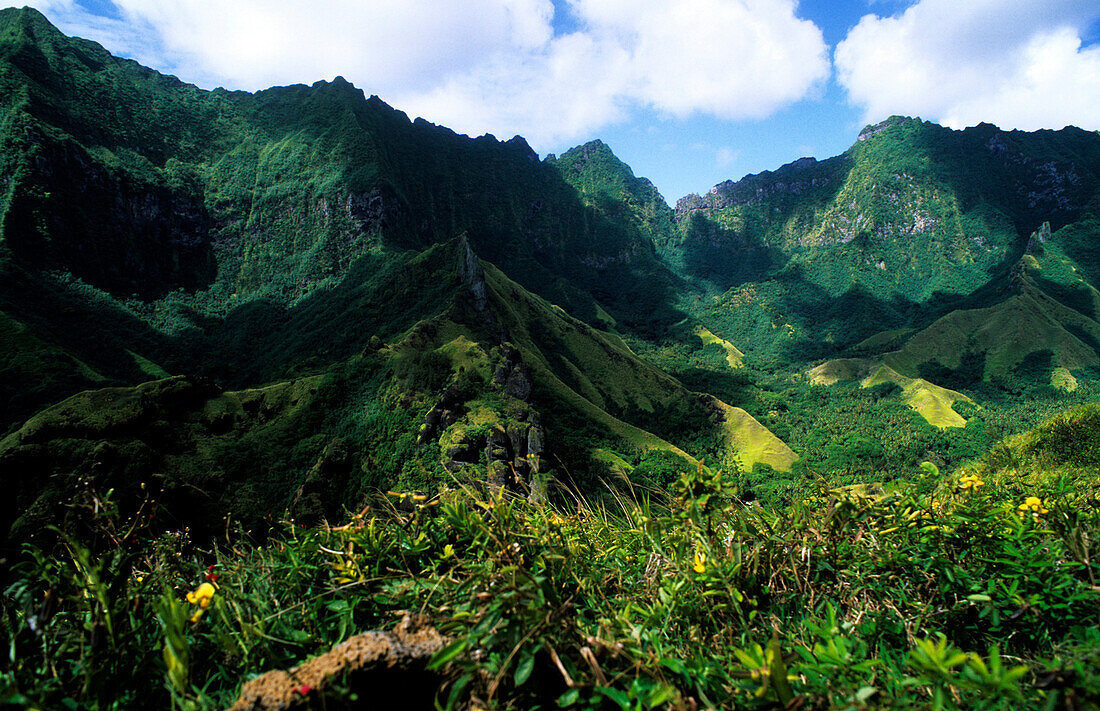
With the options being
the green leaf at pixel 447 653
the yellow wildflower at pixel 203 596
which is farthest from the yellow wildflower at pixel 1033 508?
the yellow wildflower at pixel 203 596

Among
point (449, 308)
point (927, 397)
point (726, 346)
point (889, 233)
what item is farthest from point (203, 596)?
point (889, 233)

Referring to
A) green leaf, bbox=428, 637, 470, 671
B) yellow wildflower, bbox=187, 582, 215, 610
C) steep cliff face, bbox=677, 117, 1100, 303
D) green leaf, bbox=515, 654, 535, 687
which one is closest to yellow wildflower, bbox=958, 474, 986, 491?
green leaf, bbox=515, 654, 535, 687

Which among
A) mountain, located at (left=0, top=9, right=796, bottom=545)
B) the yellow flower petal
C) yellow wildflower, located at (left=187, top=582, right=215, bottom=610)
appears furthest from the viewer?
mountain, located at (left=0, top=9, right=796, bottom=545)

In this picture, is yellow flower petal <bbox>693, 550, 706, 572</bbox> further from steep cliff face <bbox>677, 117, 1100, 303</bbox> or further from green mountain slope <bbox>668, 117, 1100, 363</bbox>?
steep cliff face <bbox>677, 117, 1100, 303</bbox>

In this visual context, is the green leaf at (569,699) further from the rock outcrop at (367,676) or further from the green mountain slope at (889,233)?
the green mountain slope at (889,233)

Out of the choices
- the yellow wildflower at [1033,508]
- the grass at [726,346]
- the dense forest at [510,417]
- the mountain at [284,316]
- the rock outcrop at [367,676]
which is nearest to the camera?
the rock outcrop at [367,676]

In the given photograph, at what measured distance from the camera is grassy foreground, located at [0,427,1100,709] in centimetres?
168

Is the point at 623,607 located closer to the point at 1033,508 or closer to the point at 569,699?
the point at 569,699

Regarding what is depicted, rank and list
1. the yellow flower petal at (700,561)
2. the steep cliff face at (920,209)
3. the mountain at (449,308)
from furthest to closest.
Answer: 1. the steep cliff face at (920,209)
2. the mountain at (449,308)
3. the yellow flower petal at (700,561)

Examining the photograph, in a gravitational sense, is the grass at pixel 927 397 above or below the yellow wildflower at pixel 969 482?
below

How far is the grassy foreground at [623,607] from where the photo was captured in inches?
66.2

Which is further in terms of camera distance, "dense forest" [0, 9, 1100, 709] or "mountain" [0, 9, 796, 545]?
"mountain" [0, 9, 796, 545]

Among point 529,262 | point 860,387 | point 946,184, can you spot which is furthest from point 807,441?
point 946,184

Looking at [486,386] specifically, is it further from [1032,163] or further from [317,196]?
[1032,163]
